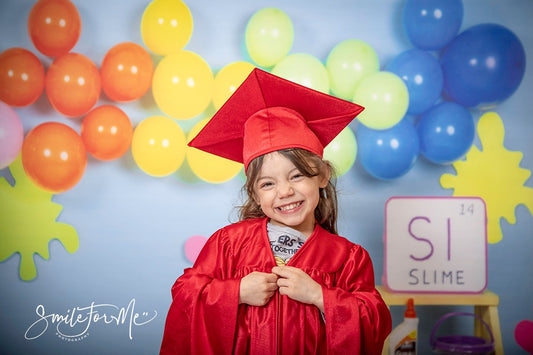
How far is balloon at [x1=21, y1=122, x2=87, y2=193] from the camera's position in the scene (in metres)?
2.42

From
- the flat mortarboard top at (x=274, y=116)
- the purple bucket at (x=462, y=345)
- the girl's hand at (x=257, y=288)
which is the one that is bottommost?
the purple bucket at (x=462, y=345)

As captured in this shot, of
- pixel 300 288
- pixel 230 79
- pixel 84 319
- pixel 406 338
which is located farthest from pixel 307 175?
pixel 84 319

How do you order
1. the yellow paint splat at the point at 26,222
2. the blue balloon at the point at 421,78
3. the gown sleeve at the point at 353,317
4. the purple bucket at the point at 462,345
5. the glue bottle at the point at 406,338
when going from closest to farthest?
1. the gown sleeve at the point at 353,317
2. the purple bucket at the point at 462,345
3. the glue bottle at the point at 406,338
4. the blue balloon at the point at 421,78
5. the yellow paint splat at the point at 26,222

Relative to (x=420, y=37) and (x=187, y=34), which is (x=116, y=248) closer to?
(x=187, y=34)

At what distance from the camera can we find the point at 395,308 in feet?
9.30

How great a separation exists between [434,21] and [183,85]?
118 cm

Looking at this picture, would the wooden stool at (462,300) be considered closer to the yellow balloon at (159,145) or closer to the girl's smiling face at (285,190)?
the girl's smiling face at (285,190)

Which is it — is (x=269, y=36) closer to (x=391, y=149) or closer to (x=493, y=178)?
(x=391, y=149)

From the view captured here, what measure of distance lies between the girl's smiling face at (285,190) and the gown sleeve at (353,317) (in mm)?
240

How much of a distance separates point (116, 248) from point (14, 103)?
2.82 ft

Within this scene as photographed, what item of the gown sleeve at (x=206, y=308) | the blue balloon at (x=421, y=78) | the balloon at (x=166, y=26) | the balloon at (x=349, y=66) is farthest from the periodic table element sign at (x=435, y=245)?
the balloon at (x=166, y=26)

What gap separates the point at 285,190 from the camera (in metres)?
1.66

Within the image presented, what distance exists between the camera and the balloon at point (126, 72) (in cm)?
246

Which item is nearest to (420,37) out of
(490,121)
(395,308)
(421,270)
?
(490,121)
